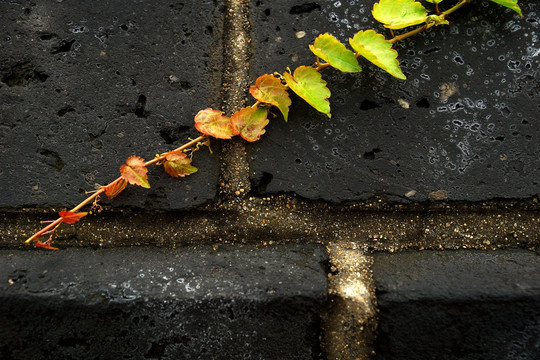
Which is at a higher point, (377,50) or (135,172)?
(377,50)

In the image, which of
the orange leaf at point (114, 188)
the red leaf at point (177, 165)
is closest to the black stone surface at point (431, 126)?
the red leaf at point (177, 165)

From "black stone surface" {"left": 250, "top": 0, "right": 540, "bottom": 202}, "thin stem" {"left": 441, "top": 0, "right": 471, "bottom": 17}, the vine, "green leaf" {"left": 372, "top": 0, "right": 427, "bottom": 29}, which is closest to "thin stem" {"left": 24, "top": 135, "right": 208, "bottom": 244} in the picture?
the vine

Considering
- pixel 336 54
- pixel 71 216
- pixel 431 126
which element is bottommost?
pixel 71 216

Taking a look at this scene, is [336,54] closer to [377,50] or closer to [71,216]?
[377,50]

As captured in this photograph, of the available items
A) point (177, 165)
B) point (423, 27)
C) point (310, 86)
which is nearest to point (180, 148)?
point (177, 165)

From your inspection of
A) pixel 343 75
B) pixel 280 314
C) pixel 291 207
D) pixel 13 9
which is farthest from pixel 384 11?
pixel 13 9

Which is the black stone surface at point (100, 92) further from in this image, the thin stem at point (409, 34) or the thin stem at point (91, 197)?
the thin stem at point (409, 34)

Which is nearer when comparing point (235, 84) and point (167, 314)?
point (167, 314)
